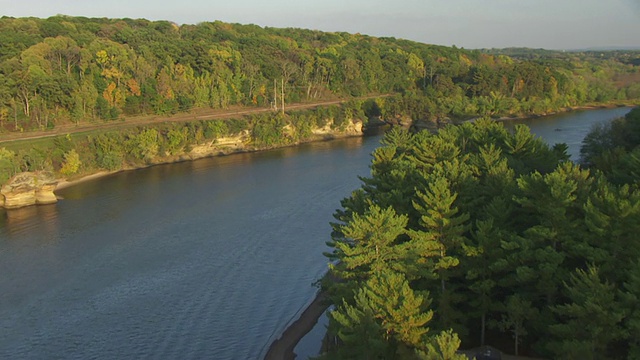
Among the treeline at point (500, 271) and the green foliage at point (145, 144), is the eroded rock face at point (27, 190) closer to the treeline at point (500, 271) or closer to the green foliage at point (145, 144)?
the green foliage at point (145, 144)

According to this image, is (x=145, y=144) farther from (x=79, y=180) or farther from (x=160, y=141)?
(x=79, y=180)

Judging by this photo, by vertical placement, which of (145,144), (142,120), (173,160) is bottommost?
(173,160)

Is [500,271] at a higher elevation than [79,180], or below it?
higher

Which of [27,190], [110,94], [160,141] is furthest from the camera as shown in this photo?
Answer: [110,94]

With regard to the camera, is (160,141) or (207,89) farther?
(207,89)

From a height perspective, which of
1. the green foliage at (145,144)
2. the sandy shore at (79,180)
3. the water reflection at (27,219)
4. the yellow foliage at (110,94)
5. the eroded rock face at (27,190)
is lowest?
the water reflection at (27,219)

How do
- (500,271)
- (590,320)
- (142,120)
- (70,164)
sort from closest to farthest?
(590,320) → (500,271) → (70,164) → (142,120)

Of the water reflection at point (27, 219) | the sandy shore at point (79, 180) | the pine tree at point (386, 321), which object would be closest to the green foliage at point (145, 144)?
the sandy shore at point (79, 180)

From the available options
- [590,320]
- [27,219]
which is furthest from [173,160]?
[590,320]
